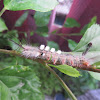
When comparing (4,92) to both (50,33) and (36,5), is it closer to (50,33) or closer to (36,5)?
(36,5)

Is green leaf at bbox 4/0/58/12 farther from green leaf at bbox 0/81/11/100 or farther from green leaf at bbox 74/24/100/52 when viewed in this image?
green leaf at bbox 0/81/11/100

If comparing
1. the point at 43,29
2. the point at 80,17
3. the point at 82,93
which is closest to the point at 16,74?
the point at 43,29

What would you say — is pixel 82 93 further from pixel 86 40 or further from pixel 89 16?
pixel 86 40

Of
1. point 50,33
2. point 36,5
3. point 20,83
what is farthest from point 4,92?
point 50,33

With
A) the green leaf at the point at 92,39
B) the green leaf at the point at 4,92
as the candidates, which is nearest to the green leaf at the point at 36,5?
the green leaf at the point at 92,39

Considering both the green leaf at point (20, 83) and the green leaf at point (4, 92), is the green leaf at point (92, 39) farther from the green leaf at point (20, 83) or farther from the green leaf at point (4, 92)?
the green leaf at point (4, 92)
